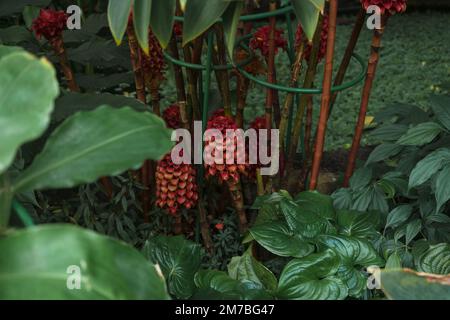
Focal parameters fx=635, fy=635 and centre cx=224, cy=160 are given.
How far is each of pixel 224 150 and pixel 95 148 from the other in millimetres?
768

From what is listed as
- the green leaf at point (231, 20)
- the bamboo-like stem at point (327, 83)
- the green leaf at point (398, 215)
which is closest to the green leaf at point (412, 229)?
the green leaf at point (398, 215)

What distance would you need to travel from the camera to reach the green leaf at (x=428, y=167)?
5.00 feet

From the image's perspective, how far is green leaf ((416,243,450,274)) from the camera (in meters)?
1.39

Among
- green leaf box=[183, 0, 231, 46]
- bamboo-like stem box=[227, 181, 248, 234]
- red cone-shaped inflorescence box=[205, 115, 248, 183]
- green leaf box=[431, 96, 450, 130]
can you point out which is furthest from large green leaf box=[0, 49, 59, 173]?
green leaf box=[431, 96, 450, 130]

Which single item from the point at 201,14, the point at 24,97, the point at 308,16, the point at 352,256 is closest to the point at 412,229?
the point at 352,256

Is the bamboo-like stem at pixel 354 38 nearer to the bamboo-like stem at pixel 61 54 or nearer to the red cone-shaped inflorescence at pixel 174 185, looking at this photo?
the red cone-shaped inflorescence at pixel 174 185

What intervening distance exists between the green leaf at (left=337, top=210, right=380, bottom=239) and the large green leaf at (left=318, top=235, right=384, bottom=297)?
8 centimetres

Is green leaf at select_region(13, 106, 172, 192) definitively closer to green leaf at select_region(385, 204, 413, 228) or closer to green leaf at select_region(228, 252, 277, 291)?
green leaf at select_region(228, 252, 277, 291)

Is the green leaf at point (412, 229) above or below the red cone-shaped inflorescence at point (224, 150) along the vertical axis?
below

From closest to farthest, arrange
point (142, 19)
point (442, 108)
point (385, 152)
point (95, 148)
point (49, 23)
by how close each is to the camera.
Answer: point (95, 148) < point (142, 19) < point (49, 23) < point (442, 108) < point (385, 152)

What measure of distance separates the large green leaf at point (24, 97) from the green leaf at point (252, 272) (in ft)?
2.85

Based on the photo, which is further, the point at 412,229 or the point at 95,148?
the point at 412,229

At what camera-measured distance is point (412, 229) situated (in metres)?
1.56

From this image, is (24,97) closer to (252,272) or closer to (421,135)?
(252,272)
